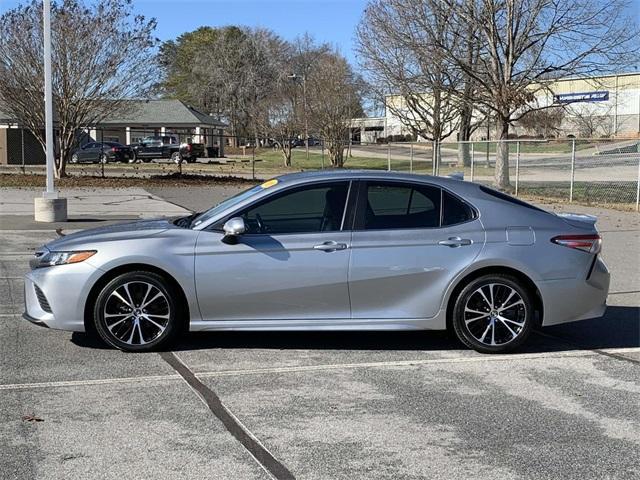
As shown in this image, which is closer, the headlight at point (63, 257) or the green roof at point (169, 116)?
the headlight at point (63, 257)

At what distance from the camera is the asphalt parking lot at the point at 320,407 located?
4066 mm

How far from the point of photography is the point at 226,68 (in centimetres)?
8081

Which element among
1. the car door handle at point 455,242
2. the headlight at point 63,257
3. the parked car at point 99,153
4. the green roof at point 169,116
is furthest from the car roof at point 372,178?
the green roof at point 169,116

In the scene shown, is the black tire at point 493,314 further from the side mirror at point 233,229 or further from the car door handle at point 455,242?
the side mirror at point 233,229

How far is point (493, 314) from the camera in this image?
20.5 ft

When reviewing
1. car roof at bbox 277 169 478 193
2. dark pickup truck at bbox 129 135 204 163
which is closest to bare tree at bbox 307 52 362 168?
dark pickup truck at bbox 129 135 204 163

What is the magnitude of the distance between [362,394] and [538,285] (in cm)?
196

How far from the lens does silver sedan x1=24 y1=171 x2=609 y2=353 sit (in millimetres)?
6039

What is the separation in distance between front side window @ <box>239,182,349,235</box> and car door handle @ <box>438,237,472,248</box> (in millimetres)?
881

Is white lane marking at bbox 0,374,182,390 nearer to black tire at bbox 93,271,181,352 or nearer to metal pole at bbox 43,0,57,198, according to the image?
black tire at bbox 93,271,181,352

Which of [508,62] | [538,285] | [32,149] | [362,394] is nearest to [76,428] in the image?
[362,394]

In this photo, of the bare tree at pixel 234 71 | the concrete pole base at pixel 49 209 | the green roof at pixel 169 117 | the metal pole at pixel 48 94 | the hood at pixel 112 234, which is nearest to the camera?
the hood at pixel 112 234

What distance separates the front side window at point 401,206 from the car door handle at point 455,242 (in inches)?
6.9

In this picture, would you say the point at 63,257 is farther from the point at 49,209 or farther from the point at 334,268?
the point at 49,209
